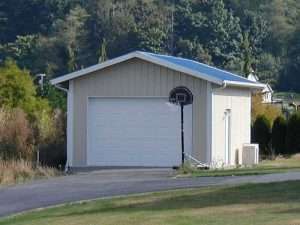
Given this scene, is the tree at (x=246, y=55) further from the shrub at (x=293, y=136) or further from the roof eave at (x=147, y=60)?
the roof eave at (x=147, y=60)

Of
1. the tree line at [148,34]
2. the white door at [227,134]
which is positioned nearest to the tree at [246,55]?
the tree line at [148,34]

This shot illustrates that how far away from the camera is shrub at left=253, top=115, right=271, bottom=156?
147ft

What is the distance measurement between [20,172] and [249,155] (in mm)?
10006

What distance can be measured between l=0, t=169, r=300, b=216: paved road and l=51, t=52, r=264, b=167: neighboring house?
8.44 ft

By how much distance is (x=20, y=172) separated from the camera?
31.3 metres

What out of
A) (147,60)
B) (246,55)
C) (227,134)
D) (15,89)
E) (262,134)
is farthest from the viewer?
(246,55)

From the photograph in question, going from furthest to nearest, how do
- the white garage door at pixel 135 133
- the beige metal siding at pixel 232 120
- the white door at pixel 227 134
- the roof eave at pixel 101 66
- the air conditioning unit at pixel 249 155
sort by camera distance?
the air conditioning unit at pixel 249 155, the white door at pixel 227 134, the beige metal siding at pixel 232 120, the roof eave at pixel 101 66, the white garage door at pixel 135 133

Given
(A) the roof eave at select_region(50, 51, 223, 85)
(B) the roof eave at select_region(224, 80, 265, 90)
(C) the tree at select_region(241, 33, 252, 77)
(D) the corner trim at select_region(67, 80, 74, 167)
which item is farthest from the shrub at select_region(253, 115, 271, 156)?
(C) the tree at select_region(241, 33, 252, 77)

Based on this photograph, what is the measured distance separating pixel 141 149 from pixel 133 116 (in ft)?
3.67

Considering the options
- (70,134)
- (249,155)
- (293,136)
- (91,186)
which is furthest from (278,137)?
(91,186)

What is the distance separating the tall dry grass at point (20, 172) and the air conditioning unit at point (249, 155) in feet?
25.0

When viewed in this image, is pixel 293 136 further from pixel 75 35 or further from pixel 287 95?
pixel 287 95

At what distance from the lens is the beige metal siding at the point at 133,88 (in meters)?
34.1

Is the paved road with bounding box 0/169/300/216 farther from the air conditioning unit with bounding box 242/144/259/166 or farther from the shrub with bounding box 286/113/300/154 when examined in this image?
the shrub with bounding box 286/113/300/154
